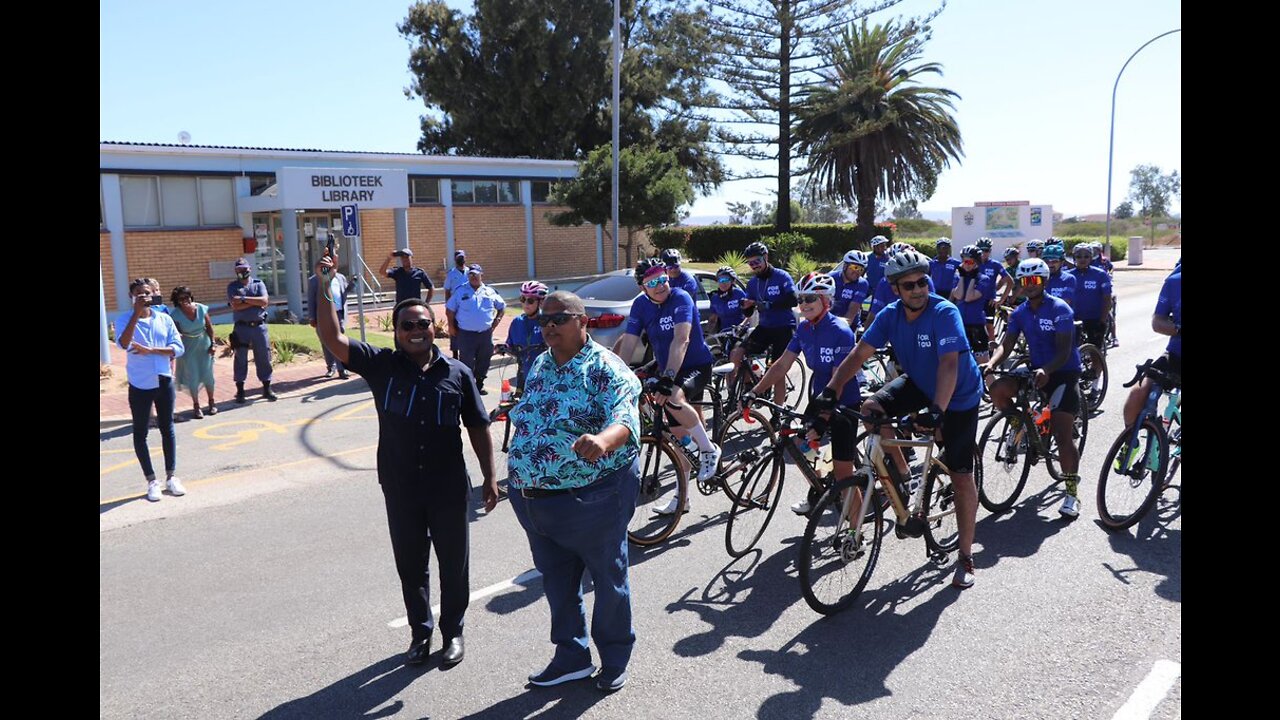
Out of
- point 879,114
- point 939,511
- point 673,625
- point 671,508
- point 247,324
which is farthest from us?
point 879,114

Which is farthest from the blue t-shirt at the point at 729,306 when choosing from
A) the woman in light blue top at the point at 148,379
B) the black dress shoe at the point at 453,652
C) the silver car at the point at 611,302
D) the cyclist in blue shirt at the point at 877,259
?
the black dress shoe at the point at 453,652

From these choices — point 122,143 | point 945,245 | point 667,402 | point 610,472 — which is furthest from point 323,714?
point 122,143

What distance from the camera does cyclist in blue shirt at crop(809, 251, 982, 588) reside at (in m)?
5.38

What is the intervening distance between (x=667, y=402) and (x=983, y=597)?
7.97 ft

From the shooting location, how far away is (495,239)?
31.2m

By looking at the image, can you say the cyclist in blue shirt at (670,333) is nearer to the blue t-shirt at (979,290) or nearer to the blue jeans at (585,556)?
the blue jeans at (585,556)

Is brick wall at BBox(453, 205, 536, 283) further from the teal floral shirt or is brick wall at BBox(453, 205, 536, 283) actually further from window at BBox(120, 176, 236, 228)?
the teal floral shirt

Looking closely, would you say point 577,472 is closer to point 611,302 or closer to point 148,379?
point 148,379

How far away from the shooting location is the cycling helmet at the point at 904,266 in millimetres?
5387

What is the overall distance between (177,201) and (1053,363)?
22.1 meters

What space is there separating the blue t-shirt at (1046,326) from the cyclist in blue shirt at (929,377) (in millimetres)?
2019

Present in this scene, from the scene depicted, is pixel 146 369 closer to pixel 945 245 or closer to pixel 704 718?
pixel 704 718

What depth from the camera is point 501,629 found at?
5.17 metres

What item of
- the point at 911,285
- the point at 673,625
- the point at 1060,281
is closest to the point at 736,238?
the point at 1060,281
